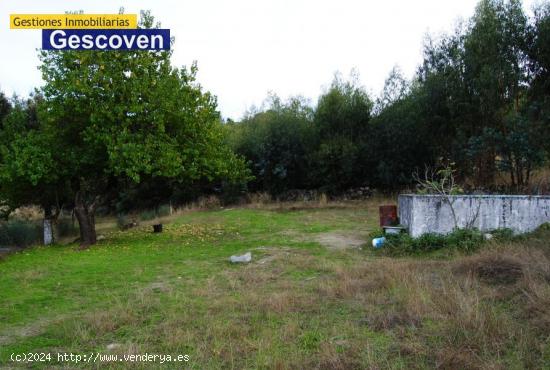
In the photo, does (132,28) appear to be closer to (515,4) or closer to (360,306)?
(360,306)

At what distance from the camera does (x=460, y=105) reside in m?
16.3

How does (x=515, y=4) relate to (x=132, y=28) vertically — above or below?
above

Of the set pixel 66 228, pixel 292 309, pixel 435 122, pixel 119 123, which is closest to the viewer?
pixel 292 309

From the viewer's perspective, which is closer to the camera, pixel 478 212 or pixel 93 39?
pixel 478 212

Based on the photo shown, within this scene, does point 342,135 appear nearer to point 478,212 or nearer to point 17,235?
point 478,212

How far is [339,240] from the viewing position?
1074 cm

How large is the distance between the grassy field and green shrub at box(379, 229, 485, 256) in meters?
0.52

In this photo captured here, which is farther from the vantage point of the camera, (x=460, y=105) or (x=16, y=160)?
(x=460, y=105)

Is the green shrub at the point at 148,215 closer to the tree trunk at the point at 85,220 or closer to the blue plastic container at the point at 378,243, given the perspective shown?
the tree trunk at the point at 85,220

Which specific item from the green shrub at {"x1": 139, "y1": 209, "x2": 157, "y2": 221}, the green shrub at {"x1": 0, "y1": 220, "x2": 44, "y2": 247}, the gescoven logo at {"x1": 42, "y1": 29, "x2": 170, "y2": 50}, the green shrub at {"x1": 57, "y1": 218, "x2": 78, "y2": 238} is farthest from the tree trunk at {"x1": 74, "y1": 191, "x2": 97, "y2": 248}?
the green shrub at {"x1": 139, "y1": 209, "x2": 157, "y2": 221}

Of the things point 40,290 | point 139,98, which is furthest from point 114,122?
point 40,290

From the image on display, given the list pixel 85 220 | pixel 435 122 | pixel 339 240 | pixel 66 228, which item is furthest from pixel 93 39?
pixel 435 122

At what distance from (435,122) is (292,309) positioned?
48.1 ft

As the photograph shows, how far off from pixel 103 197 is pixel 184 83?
3.97m
